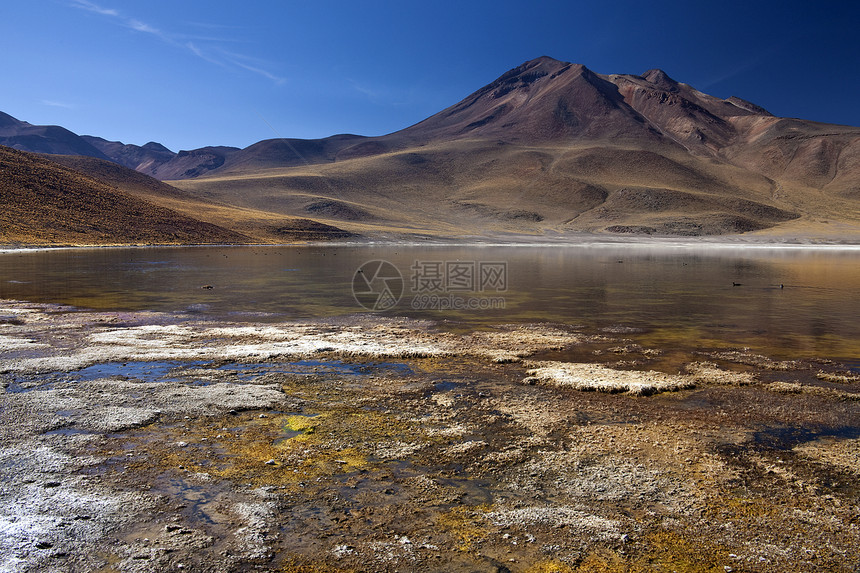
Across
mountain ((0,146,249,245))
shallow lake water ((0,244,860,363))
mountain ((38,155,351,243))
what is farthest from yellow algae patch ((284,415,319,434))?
mountain ((38,155,351,243))

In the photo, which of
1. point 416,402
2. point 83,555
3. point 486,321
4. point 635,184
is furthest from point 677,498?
point 635,184

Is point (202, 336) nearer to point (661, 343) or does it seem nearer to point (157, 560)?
point (157, 560)

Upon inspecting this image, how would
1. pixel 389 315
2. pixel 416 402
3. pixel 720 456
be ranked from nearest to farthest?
1. pixel 720 456
2. pixel 416 402
3. pixel 389 315

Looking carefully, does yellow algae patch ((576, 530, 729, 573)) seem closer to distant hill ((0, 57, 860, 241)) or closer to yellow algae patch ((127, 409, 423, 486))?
yellow algae patch ((127, 409, 423, 486))

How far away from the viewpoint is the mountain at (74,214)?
5875cm

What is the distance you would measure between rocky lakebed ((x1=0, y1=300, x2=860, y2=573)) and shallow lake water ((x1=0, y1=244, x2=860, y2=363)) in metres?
3.80

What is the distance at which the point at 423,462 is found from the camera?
6121mm

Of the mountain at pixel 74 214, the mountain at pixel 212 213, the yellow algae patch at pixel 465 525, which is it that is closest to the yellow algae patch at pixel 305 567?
the yellow algae patch at pixel 465 525

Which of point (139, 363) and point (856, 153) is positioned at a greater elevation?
point (856, 153)

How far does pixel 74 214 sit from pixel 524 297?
213 ft

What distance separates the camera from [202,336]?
13.2 m

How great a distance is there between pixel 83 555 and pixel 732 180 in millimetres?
177509

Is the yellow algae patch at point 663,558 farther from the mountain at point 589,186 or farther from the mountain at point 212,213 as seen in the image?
the mountain at point 589,186

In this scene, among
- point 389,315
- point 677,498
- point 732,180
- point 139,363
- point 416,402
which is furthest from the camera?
point 732,180
